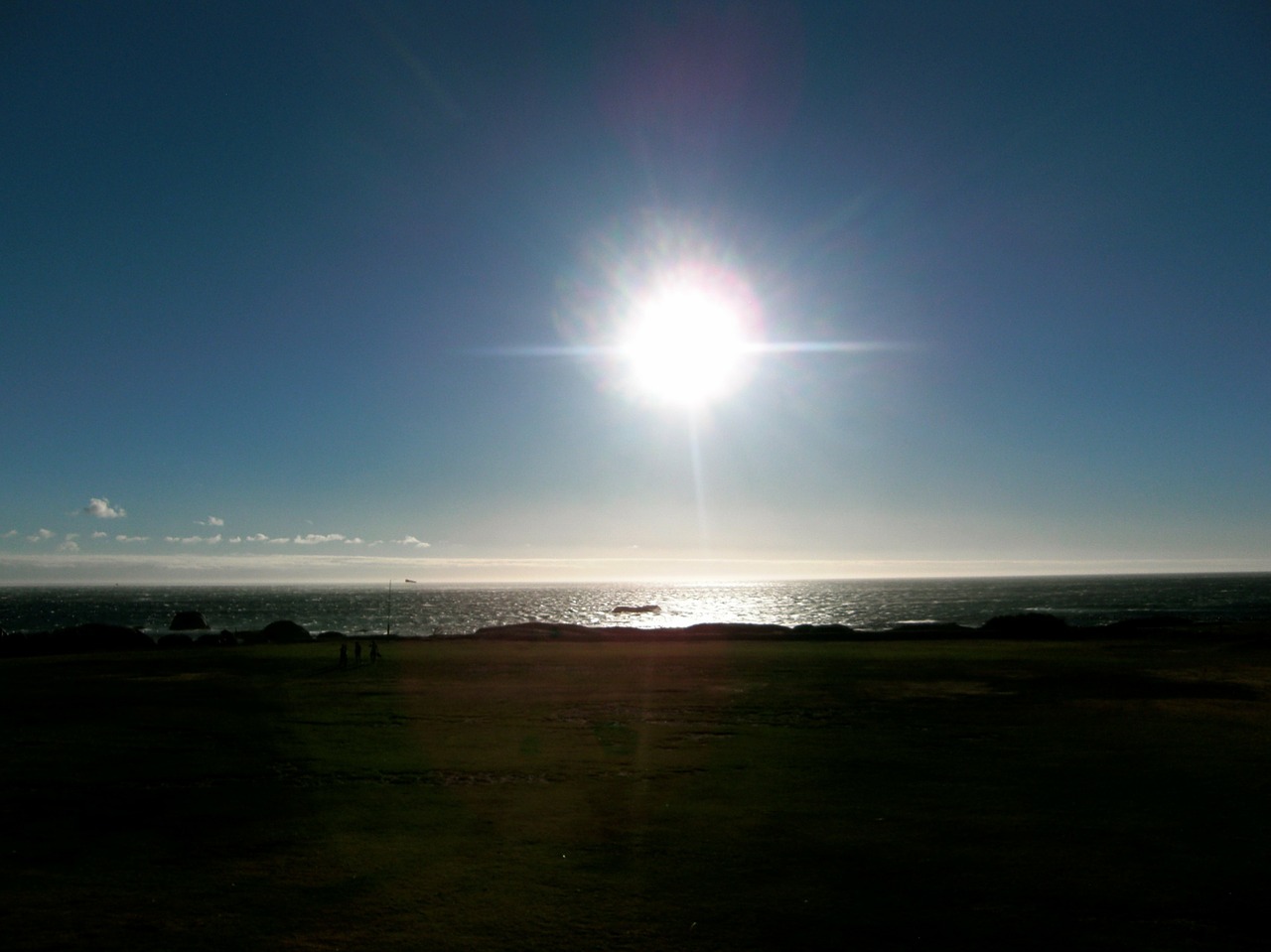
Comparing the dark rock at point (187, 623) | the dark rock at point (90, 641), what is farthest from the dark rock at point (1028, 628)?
the dark rock at point (187, 623)

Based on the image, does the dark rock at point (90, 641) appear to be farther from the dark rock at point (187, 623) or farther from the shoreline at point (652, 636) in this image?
the dark rock at point (187, 623)

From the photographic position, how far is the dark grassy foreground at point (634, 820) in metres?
9.66

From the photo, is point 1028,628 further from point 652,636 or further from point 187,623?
point 187,623

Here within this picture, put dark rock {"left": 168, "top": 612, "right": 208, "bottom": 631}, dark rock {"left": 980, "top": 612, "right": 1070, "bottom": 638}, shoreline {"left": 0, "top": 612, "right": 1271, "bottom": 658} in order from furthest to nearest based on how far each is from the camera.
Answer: dark rock {"left": 168, "top": 612, "right": 208, "bottom": 631}
dark rock {"left": 980, "top": 612, "right": 1070, "bottom": 638}
shoreline {"left": 0, "top": 612, "right": 1271, "bottom": 658}

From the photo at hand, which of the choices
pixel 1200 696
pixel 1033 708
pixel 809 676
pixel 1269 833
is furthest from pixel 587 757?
pixel 1200 696

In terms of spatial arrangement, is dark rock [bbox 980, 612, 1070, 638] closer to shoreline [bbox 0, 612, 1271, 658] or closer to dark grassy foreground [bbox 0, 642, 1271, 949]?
shoreline [bbox 0, 612, 1271, 658]

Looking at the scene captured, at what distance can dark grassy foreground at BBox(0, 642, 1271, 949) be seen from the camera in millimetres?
9656

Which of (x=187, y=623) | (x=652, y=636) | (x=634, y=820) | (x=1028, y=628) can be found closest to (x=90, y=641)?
(x=652, y=636)

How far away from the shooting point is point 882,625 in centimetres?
10531

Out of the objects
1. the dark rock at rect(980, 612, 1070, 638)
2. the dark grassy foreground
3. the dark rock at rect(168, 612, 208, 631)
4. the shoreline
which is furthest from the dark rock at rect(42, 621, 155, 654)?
the dark rock at rect(980, 612, 1070, 638)

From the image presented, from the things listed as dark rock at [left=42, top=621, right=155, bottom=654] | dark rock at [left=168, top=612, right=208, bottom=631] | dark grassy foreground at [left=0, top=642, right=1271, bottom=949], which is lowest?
dark grassy foreground at [left=0, top=642, right=1271, bottom=949]

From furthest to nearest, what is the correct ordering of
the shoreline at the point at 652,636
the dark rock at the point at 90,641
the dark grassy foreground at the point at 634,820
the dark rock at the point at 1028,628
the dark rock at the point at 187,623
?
the dark rock at the point at 187,623 → the dark rock at the point at 1028,628 → the shoreline at the point at 652,636 → the dark rock at the point at 90,641 → the dark grassy foreground at the point at 634,820

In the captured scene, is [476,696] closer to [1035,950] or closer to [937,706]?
[937,706]

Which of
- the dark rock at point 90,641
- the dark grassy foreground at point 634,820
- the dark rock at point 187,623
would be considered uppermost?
the dark rock at point 187,623
